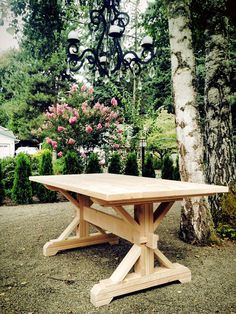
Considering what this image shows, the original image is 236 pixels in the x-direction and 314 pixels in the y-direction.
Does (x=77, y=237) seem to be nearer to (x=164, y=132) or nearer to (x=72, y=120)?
(x=72, y=120)

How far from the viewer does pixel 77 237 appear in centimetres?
375

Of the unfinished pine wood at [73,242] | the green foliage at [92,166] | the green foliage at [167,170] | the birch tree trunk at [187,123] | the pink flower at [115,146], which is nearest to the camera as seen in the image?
the unfinished pine wood at [73,242]

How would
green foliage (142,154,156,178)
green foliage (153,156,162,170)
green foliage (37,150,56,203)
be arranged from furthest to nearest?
green foliage (153,156,162,170) < green foliage (142,154,156,178) < green foliage (37,150,56,203)

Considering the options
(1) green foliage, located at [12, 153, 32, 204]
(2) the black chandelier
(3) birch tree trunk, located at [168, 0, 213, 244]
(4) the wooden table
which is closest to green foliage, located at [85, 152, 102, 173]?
(1) green foliage, located at [12, 153, 32, 204]

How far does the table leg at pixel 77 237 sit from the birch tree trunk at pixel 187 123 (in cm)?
112

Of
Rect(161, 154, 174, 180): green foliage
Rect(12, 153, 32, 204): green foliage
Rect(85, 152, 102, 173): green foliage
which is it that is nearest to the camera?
Rect(12, 153, 32, 204): green foliage

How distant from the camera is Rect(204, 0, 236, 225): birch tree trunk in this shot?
456 cm

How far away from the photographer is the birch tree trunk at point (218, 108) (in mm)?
4562

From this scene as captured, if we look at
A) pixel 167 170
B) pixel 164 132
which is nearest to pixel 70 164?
pixel 167 170

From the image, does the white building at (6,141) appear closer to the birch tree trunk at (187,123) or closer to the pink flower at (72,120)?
the pink flower at (72,120)

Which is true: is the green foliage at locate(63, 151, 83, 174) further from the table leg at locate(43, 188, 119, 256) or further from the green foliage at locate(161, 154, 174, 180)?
the table leg at locate(43, 188, 119, 256)

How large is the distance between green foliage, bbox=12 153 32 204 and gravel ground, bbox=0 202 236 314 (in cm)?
264

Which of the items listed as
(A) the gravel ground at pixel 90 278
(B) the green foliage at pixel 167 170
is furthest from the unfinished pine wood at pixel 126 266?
(B) the green foliage at pixel 167 170

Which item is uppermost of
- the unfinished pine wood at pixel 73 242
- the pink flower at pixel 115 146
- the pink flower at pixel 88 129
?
the pink flower at pixel 88 129
